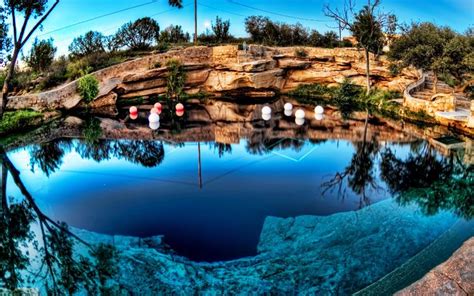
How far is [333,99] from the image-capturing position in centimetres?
2558

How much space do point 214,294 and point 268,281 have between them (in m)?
0.88

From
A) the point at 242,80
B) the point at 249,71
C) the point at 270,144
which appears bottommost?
Result: the point at 270,144

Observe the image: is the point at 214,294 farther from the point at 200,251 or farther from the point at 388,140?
the point at 388,140

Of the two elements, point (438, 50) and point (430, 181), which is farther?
point (438, 50)

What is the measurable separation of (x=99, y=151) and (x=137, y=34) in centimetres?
1974

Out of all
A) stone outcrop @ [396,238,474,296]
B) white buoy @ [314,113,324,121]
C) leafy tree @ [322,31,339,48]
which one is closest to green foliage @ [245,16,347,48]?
leafy tree @ [322,31,339,48]

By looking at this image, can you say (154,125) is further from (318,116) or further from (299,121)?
(318,116)

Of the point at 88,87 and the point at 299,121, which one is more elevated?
the point at 88,87

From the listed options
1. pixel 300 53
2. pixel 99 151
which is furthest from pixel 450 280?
pixel 300 53

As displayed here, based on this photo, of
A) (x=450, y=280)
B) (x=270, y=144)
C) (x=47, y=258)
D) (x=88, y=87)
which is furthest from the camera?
(x=88, y=87)

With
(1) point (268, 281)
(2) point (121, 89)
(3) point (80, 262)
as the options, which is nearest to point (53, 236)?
(3) point (80, 262)

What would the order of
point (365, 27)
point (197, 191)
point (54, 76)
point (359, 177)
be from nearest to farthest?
point (197, 191)
point (359, 177)
point (54, 76)
point (365, 27)

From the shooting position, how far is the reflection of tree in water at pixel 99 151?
11820 mm

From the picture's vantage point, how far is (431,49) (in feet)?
61.1
